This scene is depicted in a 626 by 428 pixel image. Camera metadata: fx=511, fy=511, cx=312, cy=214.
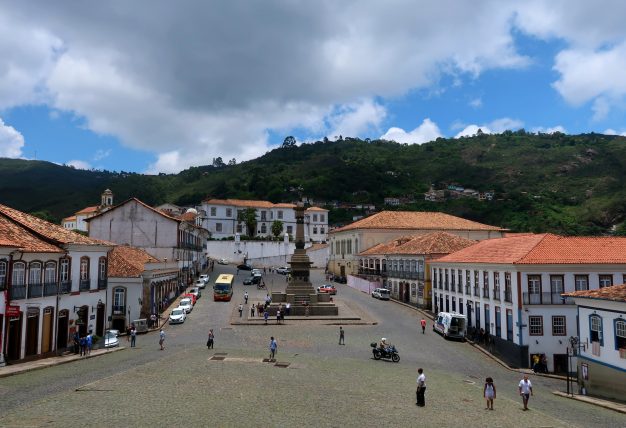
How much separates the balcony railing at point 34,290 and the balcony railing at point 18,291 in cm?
50

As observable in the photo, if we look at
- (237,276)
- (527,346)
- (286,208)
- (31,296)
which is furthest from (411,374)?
(286,208)

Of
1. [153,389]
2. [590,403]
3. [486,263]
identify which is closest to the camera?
[153,389]

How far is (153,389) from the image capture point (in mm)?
17578

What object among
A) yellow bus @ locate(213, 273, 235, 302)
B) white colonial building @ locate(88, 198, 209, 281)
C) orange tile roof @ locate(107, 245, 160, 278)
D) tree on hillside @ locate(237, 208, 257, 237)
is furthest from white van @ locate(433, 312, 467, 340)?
tree on hillside @ locate(237, 208, 257, 237)

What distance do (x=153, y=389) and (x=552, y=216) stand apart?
9536cm

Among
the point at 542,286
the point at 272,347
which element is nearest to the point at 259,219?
the point at 542,286

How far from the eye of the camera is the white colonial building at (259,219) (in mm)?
98312

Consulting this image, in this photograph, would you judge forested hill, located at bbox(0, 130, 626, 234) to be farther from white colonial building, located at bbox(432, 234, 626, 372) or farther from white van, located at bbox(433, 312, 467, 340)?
white van, located at bbox(433, 312, 467, 340)

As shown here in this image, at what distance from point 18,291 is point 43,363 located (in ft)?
11.6

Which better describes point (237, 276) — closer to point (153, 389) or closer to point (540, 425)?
point (153, 389)

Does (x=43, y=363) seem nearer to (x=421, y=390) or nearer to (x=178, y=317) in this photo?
(x=178, y=317)

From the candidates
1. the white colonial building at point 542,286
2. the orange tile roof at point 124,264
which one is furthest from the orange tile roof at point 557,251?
the orange tile roof at point 124,264

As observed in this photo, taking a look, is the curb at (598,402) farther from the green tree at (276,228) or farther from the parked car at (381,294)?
the green tree at (276,228)

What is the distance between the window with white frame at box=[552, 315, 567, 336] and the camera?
30.7 m
